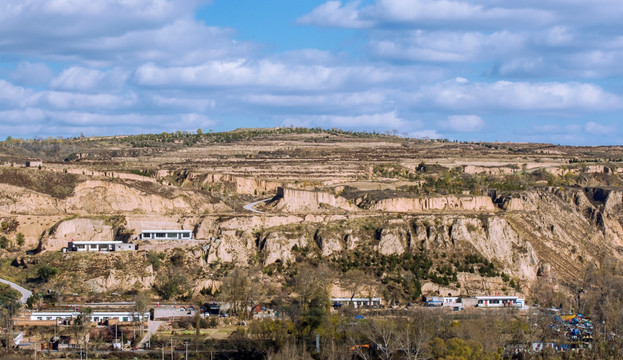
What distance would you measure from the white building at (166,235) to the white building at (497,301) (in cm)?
2629

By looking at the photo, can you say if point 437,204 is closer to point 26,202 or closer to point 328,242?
point 328,242

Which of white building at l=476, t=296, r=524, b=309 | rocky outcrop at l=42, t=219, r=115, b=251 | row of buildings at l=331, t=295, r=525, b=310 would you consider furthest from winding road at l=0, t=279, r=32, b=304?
white building at l=476, t=296, r=524, b=309

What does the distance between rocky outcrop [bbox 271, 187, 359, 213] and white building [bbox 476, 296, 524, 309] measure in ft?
72.4

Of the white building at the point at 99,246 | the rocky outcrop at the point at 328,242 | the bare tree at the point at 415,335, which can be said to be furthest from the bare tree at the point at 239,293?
the bare tree at the point at 415,335

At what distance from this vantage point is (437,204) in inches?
4596

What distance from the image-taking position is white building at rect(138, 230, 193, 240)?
99.6 metres

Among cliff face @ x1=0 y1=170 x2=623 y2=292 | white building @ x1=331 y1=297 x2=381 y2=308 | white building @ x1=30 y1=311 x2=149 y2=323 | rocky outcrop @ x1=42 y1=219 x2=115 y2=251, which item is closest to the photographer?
white building @ x1=30 y1=311 x2=149 y2=323

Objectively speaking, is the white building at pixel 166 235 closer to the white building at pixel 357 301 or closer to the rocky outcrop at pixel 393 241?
the white building at pixel 357 301

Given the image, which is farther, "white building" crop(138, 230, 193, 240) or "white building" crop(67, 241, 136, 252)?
"white building" crop(138, 230, 193, 240)

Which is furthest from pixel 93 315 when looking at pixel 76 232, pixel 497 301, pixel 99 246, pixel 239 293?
pixel 497 301

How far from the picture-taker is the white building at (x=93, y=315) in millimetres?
83188

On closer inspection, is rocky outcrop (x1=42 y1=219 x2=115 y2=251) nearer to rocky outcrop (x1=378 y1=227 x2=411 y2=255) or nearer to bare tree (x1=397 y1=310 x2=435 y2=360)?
rocky outcrop (x1=378 y1=227 x2=411 y2=255)

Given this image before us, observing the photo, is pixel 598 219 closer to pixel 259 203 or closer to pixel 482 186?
pixel 482 186

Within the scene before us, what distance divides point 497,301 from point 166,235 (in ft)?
97.3
